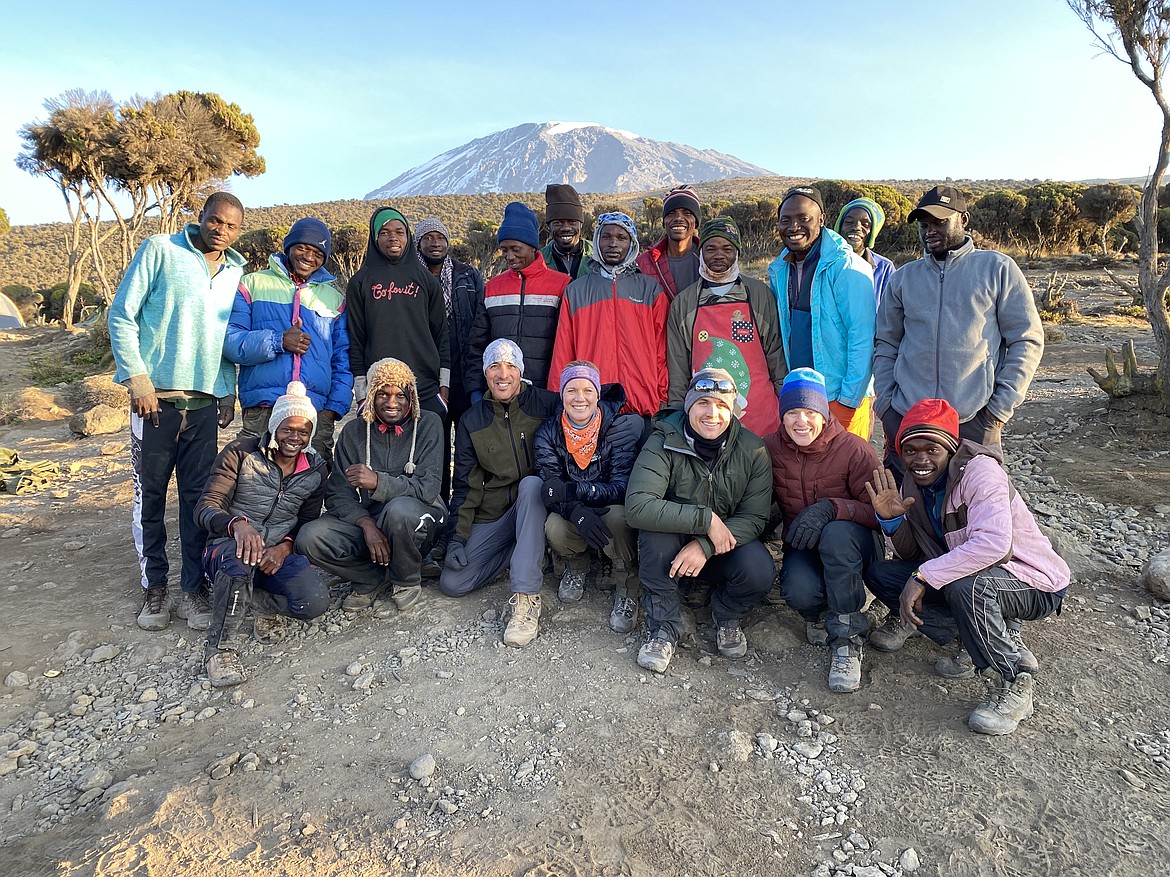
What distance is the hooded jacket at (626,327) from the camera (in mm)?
4219

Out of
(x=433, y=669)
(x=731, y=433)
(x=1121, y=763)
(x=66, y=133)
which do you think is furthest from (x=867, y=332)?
(x=66, y=133)

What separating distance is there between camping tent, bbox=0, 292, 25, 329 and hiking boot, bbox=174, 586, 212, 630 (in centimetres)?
2330

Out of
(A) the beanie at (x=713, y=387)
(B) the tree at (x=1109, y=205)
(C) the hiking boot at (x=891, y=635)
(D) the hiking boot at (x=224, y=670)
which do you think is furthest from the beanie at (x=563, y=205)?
(B) the tree at (x=1109, y=205)

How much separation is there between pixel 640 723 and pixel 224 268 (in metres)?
3.43

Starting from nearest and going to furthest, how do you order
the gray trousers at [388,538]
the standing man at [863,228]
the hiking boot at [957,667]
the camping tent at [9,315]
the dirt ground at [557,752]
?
the dirt ground at [557,752] < the hiking boot at [957,667] < the gray trousers at [388,538] < the standing man at [863,228] < the camping tent at [9,315]

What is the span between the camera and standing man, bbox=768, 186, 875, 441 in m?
3.97

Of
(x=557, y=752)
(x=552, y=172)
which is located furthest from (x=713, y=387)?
(x=552, y=172)

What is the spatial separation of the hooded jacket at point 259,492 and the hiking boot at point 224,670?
1.92 feet

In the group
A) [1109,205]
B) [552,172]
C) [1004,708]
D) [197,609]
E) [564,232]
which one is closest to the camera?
[1004,708]

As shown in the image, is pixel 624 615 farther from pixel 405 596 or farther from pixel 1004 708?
pixel 1004 708

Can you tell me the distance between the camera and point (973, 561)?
9.59 ft

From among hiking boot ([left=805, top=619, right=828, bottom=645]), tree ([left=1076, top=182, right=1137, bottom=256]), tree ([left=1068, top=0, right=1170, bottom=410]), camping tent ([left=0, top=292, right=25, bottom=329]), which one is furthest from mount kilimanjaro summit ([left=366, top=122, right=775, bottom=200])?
hiking boot ([left=805, top=619, right=828, bottom=645])

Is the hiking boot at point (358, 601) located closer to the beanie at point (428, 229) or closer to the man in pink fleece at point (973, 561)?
the beanie at point (428, 229)

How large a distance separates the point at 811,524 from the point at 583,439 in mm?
1278
